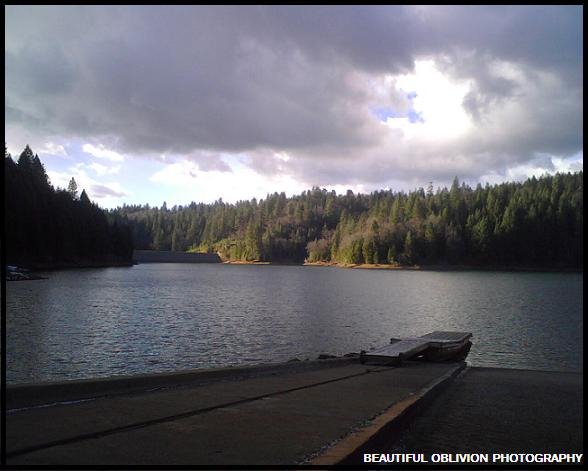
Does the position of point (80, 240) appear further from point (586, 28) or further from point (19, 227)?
point (586, 28)

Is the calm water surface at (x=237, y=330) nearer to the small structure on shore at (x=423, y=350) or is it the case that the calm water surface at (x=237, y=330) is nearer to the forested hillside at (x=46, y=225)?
the small structure on shore at (x=423, y=350)

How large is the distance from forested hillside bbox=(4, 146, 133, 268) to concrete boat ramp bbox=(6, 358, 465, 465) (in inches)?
3578

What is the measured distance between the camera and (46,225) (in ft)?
372

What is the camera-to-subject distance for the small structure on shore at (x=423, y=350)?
17578 mm

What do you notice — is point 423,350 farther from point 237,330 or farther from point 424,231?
point 424,231

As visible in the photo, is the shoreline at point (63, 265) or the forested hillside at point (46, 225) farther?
the shoreline at point (63, 265)

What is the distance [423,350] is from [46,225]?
111568 mm

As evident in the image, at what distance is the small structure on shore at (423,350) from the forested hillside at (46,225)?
8572 cm

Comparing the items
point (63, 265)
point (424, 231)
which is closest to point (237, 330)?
point (63, 265)

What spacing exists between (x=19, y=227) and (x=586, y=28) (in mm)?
112759

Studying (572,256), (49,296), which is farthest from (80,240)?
(572,256)

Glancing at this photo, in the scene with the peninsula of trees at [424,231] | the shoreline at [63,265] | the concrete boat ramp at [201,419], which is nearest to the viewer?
the concrete boat ramp at [201,419]

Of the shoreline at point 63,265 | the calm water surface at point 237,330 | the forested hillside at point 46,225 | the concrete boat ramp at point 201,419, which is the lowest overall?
the calm water surface at point 237,330

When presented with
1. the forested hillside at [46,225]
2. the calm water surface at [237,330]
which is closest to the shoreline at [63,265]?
the forested hillside at [46,225]
